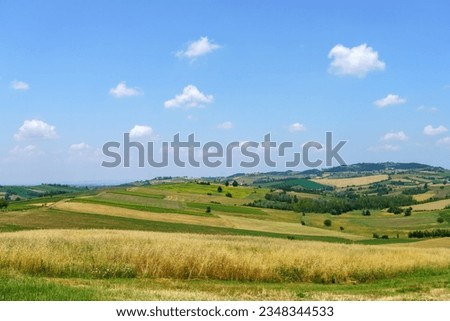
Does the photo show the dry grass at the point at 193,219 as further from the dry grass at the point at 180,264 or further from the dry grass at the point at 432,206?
the dry grass at the point at 180,264

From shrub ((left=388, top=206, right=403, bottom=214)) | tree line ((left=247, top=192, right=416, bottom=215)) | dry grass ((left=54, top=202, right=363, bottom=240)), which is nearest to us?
dry grass ((left=54, top=202, right=363, bottom=240))

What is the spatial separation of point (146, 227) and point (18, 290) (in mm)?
48025

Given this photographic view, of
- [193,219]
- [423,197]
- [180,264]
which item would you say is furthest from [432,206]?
[180,264]

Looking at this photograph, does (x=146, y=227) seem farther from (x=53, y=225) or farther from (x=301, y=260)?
(x=301, y=260)

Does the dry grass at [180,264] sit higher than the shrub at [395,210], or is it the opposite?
the dry grass at [180,264]

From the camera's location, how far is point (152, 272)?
18891 mm

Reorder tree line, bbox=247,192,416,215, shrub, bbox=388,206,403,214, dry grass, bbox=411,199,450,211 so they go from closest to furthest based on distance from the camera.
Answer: dry grass, bbox=411,199,450,211 < shrub, bbox=388,206,403,214 < tree line, bbox=247,192,416,215

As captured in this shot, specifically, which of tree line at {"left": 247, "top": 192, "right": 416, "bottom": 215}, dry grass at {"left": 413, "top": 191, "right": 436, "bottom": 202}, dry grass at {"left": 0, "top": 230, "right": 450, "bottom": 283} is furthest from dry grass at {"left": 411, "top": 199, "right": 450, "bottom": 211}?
dry grass at {"left": 0, "top": 230, "right": 450, "bottom": 283}

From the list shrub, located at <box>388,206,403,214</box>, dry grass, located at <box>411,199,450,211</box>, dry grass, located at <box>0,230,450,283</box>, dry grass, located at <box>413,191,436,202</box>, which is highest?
dry grass, located at <box>0,230,450,283</box>

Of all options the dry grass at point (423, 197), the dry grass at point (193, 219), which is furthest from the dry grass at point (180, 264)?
the dry grass at point (423, 197)

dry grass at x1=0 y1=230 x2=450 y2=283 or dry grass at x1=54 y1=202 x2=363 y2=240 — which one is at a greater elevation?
dry grass at x1=0 y1=230 x2=450 y2=283

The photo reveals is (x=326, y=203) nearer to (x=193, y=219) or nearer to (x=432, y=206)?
(x=432, y=206)

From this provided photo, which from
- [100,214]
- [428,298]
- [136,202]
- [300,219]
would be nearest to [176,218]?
[100,214]

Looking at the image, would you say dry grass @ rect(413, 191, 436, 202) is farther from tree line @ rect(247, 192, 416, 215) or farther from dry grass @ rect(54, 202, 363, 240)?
dry grass @ rect(54, 202, 363, 240)
